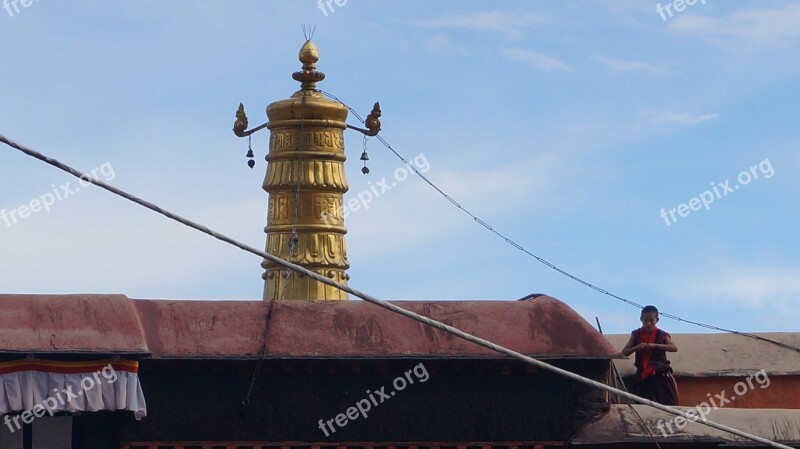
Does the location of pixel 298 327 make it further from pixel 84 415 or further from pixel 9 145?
pixel 9 145

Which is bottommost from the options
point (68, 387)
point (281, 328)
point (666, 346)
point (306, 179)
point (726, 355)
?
point (68, 387)

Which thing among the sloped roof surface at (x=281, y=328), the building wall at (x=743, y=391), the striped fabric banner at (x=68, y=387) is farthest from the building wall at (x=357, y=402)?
the building wall at (x=743, y=391)

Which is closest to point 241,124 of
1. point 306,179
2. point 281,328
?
point 306,179

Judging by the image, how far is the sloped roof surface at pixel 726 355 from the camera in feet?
61.6

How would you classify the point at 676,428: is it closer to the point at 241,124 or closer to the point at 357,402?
the point at 357,402

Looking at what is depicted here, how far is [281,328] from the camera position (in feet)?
55.6

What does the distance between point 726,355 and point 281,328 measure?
204 inches

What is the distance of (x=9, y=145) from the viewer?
12.9m

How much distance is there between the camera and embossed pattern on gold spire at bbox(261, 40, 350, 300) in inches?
856

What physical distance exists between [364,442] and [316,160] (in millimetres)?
5917

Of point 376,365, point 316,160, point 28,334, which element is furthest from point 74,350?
point 316,160

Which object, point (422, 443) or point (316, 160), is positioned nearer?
point (422, 443)

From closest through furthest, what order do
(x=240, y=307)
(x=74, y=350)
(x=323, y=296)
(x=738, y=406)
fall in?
(x=74, y=350), (x=240, y=307), (x=738, y=406), (x=323, y=296)

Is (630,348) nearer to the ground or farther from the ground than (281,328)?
nearer to the ground
